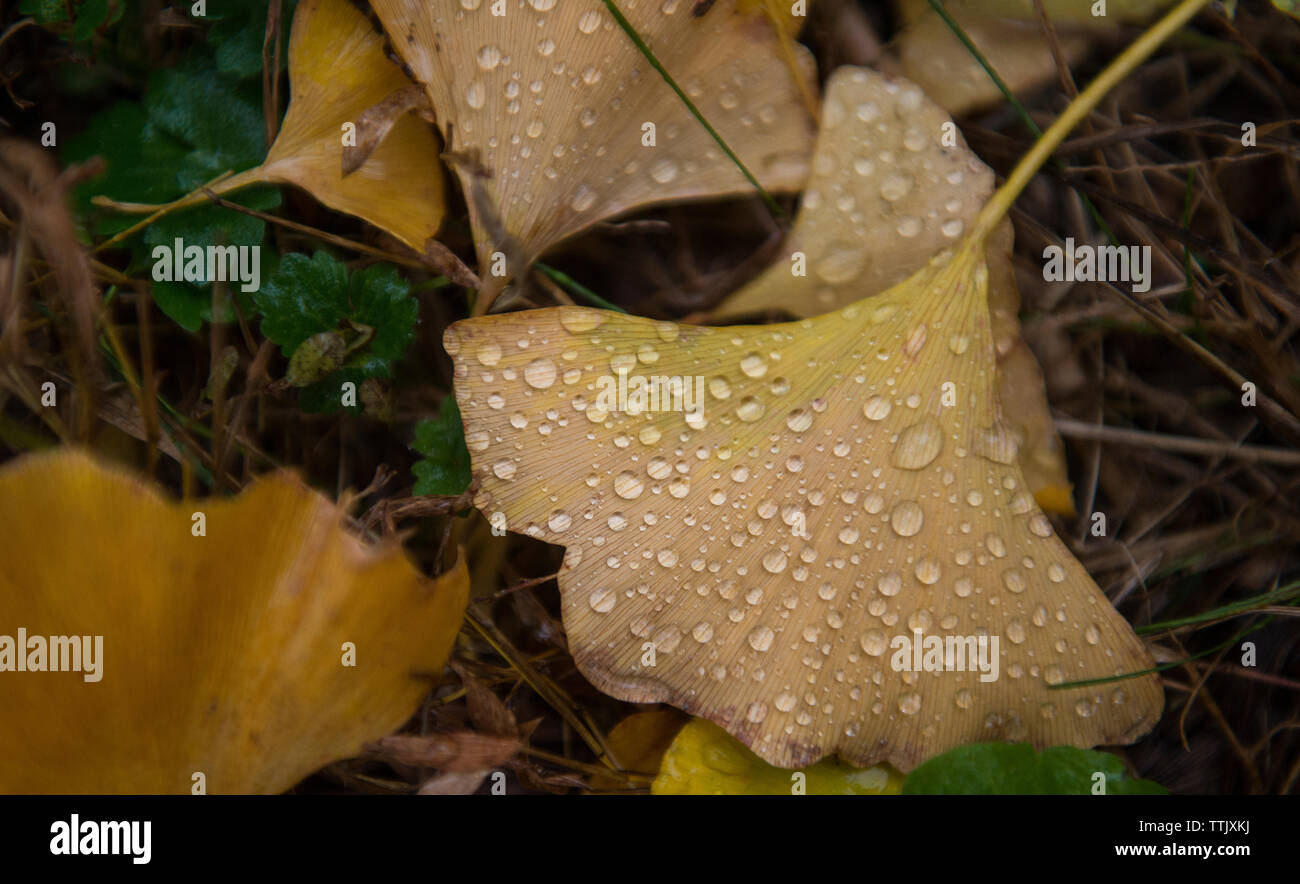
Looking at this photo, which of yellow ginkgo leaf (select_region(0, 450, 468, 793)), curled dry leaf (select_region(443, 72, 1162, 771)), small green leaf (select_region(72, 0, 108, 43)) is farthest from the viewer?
small green leaf (select_region(72, 0, 108, 43))

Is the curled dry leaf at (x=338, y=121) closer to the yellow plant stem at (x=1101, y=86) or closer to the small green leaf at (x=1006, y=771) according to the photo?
the yellow plant stem at (x=1101, y=86)

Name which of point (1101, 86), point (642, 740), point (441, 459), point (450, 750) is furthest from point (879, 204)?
point (450, 750)

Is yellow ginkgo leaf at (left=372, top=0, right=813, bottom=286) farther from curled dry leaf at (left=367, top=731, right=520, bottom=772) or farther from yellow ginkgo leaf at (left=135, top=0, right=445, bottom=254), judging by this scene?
curled dry leaf at (left=367, top=731, right=520, bottom=772)

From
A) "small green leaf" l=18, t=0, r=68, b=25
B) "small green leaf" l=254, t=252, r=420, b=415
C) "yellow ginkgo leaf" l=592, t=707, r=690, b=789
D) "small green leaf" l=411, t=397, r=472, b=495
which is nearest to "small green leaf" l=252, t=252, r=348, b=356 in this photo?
"small green leaf" l=254, t=252, r=420, b=415

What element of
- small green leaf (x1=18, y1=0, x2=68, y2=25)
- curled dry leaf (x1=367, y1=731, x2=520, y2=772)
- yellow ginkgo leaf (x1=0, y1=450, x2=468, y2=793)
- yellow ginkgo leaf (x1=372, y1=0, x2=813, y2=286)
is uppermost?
small green leaf (x1=18, y1=0, x2=68, y2=25)

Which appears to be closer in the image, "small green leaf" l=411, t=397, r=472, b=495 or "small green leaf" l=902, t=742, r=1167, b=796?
"small green leaf" l=902, t=742, r=1167, b=796

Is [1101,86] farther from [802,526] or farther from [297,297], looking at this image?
[297,297]
